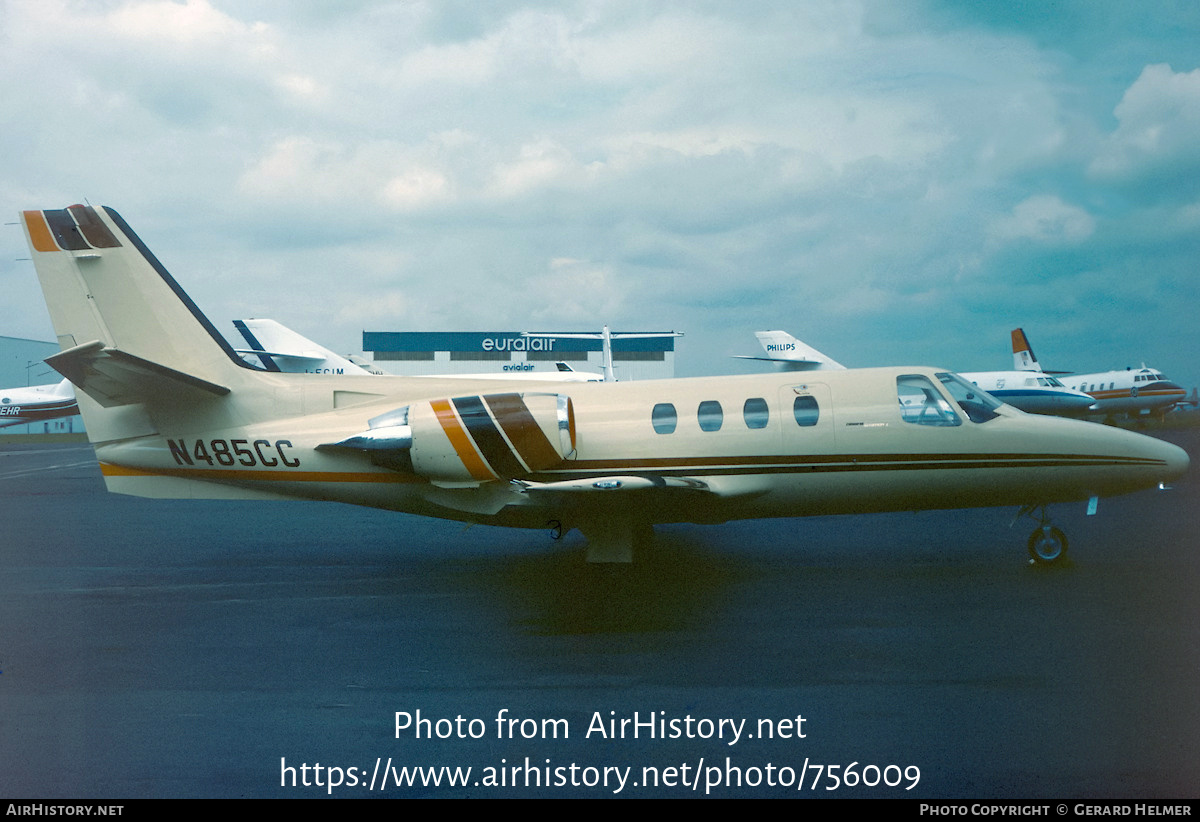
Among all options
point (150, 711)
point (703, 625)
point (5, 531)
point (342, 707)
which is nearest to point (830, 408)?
point (703, 625)

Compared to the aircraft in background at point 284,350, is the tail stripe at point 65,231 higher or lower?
lower

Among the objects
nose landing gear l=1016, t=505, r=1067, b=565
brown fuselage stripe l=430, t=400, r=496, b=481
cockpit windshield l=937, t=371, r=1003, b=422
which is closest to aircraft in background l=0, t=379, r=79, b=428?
brown fuselage stripe l=430, t=400, r=496, b=481

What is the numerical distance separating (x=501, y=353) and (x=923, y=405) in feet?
135

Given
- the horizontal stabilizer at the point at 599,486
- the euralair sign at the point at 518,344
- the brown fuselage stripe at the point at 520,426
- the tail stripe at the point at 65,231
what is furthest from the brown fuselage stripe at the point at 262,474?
the euralair sign at the point at 518,344

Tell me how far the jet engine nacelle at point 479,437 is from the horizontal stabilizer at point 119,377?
2218 millimetres

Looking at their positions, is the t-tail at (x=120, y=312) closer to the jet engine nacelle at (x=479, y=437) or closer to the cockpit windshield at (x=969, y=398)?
the jet engine nacelle at (x=479, y=437)

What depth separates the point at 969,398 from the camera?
9547 millimetres

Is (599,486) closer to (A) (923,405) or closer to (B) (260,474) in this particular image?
(A) (923,405)

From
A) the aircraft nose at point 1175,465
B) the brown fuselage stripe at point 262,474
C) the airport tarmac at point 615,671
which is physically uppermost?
the brown fuselage stripe at point 262,474

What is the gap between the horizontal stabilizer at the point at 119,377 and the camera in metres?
8.61

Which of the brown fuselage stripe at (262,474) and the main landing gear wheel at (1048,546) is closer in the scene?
the main landing gear wheel at (1048,546)

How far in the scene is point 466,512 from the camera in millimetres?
9602

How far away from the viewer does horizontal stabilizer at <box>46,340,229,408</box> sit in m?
8.61

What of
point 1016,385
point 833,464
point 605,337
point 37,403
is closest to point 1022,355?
point 1016,385
